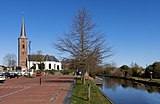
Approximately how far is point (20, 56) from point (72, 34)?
3855 inches

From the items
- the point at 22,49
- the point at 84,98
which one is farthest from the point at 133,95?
the point at 22,49

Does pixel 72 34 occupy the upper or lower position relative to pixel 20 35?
lower

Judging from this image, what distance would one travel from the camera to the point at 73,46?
119 ft

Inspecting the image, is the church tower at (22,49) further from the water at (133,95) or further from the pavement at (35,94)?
the pavement at (35,94)

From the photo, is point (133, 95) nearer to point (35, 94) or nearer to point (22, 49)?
point (35, 94)

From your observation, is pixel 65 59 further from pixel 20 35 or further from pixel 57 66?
pixel 57 66


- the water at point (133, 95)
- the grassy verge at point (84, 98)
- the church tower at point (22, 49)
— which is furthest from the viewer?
the church tower at point (22, 49)

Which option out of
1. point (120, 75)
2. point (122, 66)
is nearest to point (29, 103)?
point (120, 75)

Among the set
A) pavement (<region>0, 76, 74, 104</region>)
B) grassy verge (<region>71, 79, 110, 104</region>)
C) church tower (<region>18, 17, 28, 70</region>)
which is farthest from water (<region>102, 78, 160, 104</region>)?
church tower (<region>18, 17, 28, 70</region>)

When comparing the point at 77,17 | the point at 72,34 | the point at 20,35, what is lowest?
the point at 72,34

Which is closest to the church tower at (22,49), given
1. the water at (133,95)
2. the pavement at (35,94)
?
the water at (133,95)

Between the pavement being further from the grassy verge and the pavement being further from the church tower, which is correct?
the church tower

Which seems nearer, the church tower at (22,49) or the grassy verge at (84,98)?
the grassy verge at (84,98)

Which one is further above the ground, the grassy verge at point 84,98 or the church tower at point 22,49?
the church tower at point 22,49
